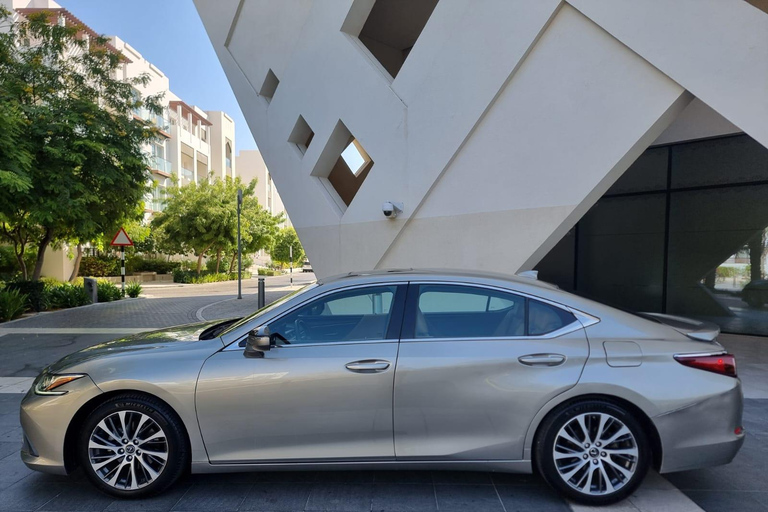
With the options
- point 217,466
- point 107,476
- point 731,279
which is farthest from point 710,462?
point 731,279

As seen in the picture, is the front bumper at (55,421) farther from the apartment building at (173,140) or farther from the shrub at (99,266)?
the shrub at (99,266)

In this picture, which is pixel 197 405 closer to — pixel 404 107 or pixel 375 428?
pixel 375 428

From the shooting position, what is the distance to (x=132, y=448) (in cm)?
303

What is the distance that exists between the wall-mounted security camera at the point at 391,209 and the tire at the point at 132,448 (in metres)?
5.99

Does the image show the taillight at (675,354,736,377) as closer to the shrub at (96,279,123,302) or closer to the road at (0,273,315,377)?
the road at (0,273,315,377)

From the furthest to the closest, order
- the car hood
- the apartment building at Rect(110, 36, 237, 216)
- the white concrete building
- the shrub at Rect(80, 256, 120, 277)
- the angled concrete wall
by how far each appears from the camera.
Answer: the apartment building at Rect(110, 36, 237, 216) < the shrub at Rect(80, 256, 120, 277) < the white concrete building < the angled concrete wall < the car hood

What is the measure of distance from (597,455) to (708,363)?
0.94 metres

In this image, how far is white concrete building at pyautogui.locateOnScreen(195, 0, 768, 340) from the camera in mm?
6086

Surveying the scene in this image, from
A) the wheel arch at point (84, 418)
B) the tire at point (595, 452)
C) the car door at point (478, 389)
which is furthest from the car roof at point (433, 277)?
the wheel arch at point (84, 418)

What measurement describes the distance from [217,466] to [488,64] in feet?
22.7

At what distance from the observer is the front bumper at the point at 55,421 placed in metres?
3.03

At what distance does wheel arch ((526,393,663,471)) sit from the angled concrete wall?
433cm

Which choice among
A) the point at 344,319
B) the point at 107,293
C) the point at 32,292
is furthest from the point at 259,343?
the point at 107,293

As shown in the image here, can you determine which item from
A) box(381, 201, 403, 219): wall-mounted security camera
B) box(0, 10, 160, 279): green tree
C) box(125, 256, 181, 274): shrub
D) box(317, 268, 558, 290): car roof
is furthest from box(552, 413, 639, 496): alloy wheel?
box(125, 256, 181, 274): shrub
